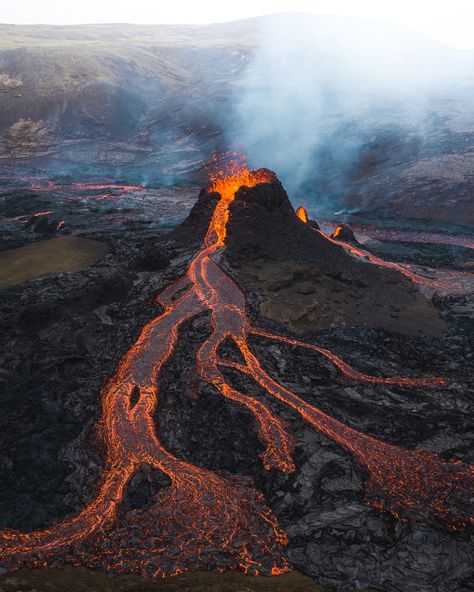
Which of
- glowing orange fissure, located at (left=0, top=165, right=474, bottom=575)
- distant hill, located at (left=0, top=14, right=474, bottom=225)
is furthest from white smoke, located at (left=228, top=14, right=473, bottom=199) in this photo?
glowing orange fissure, located at (left=0, top=165, right=474, bottom=575)

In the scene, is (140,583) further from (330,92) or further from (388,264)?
(330,92)

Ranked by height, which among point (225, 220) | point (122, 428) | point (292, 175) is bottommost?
point (292, 175)

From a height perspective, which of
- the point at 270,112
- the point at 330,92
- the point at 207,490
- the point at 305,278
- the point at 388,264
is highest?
the point at 330,92

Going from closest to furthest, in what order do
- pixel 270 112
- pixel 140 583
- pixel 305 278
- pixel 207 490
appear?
pixel 140 583 < pixel 207 490 < pixel 305 278 < pixel 270 112

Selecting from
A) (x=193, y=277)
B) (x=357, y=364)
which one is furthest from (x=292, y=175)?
(x=357, y=364)

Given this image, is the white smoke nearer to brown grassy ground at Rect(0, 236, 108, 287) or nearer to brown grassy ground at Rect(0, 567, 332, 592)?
brown grassy ground at Rect(0, 236, 108, 287)

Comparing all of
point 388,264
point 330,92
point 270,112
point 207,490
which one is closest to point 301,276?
point 388,264

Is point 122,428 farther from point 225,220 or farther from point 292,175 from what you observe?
point 292,175
